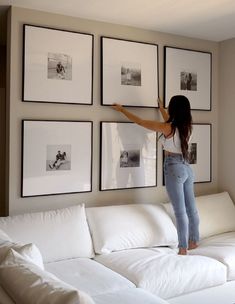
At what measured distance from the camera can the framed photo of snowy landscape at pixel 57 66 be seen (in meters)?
3.14

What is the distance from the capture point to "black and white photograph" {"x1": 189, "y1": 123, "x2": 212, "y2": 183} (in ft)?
13.5

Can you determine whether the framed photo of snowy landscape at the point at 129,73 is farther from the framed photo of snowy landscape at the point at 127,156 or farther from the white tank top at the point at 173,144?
the white tank top at the point at 173,144

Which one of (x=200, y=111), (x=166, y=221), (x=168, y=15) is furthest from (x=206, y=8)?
(x=166, y=221)

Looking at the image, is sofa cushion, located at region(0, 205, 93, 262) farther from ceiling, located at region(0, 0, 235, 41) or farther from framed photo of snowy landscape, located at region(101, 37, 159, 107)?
ceiling, located at region(0, 0, 235, 41)

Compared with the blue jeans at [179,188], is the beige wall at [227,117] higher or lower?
higher

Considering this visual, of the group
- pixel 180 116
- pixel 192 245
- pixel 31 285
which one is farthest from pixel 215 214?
pixel 31 285

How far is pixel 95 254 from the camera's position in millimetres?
3113

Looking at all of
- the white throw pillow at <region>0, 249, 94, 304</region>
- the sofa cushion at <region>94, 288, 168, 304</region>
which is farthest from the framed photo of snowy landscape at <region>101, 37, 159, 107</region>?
the white throw pillow at <region>0, 249, 94, 304</region>

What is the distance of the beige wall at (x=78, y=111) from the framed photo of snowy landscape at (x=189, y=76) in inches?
2.6

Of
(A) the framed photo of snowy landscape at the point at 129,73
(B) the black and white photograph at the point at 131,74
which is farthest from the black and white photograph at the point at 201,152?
(B) the black and white photograph at the point at 131,74

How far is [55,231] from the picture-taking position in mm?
2932

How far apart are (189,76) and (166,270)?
2114 millimetres

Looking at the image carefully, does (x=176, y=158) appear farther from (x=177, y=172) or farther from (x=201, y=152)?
(x=201, y=152)

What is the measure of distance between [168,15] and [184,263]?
→ 202 cm
